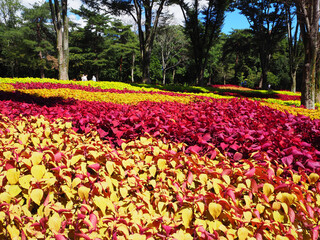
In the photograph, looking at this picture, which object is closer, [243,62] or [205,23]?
[205,23]

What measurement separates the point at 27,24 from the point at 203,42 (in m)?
33.8

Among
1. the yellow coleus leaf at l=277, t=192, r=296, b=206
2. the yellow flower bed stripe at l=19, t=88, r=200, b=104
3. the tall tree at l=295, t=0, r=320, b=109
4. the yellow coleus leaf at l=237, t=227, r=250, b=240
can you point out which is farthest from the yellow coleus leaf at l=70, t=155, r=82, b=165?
the tall tree at l=295, t=0, r=320, b=109

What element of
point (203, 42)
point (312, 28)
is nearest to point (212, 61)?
point (203, 42)

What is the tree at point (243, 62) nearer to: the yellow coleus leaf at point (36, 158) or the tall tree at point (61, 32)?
the tall tree at point (61, 32)

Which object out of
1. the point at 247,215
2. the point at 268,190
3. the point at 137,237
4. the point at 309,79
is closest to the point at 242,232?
the point at 247,215

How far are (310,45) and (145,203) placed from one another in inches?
377

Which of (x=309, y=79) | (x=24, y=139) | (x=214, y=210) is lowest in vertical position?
(x=214, y=210)

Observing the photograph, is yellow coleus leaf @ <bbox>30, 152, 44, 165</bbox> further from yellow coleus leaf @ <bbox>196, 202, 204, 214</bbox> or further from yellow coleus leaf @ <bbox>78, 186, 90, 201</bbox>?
yellow coleus leaf @ <bbox>196, 202, 204, 214</bbox>

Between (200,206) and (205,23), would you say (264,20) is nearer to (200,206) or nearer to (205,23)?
(205,23)

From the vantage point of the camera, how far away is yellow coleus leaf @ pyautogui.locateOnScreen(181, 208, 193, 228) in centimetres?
135

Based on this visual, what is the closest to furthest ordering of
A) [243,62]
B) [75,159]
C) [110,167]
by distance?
[110,167]
[75,159]
[243,62]

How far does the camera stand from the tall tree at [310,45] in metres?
8.00

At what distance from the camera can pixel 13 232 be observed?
4.22 feet

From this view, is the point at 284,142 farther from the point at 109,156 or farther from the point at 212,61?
the point at 212,61
